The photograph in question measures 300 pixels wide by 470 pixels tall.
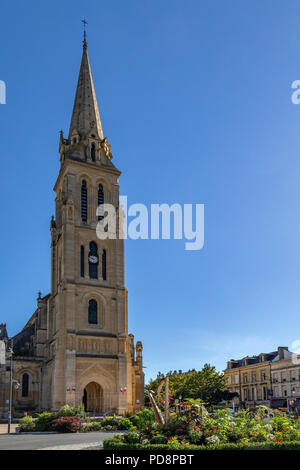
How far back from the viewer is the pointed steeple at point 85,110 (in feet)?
186

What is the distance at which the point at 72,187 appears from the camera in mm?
52094

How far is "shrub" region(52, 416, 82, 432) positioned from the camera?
29.8 metres

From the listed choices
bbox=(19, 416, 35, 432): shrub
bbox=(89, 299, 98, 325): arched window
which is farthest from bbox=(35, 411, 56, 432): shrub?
bbox=(89, 299, 98, 325): arched window

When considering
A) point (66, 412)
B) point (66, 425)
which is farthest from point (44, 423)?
point (66, 412)

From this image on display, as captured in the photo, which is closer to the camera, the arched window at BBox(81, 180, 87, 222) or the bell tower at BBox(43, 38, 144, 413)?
the bell tower at BBox(43, 38, 144, 413)

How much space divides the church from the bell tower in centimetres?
10

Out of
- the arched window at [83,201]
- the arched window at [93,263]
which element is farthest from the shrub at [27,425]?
the arched window at [83,201]

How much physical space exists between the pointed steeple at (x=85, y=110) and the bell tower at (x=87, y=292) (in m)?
0.12

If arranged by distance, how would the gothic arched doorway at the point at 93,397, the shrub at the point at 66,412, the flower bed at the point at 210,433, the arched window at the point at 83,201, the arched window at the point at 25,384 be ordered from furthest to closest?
the arched window at the point at 83,201
the arched window at the point at 25,384
the gothic arched doorway at the point at 93,397
the shrub at the point at 66,412
the flower bed at the point at 210,433

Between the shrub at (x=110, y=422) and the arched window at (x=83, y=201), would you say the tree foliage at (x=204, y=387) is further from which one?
the shrub at (x=110, y=422)

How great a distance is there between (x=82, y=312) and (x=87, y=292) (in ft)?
7.26

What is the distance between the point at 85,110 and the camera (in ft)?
189

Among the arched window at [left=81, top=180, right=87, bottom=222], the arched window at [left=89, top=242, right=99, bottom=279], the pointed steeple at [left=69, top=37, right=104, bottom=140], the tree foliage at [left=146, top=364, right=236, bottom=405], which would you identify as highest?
the pointed steeple at [left=69, top=37, right=104, bottom=140]

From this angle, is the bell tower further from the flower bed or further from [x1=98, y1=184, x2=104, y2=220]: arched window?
the flower bed
